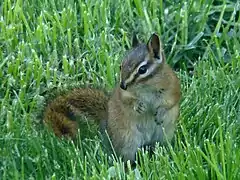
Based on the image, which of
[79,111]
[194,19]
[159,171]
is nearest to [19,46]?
[79,111]

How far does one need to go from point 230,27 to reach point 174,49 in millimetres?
458

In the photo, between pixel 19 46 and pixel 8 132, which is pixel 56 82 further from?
pixel 8 132

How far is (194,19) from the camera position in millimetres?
5215

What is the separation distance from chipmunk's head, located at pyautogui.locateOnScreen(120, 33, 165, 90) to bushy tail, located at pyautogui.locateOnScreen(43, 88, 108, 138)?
0.44m

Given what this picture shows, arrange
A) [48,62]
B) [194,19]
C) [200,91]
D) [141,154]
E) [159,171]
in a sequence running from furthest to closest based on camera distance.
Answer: [194,19]
[48,62]
[200,91]
[141,154]
[159,171]

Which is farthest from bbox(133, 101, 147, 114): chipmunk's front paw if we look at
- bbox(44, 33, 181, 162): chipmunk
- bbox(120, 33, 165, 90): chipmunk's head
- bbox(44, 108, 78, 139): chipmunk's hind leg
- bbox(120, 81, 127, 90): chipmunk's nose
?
bbox(44, 108, 78, 139): chipmunk's hind leg

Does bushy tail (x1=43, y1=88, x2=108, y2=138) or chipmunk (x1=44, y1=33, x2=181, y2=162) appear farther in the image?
bushy tail (x1=43, y1=88, x2=108, y2=138)

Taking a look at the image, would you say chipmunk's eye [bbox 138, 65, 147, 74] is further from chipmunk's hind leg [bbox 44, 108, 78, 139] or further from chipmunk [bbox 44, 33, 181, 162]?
chipmunk's hind leg [bbox 44, 108, 78, 139]

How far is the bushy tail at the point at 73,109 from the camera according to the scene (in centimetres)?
421

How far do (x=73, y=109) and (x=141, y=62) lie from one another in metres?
0.57

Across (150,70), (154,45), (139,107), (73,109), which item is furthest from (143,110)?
(73,109)

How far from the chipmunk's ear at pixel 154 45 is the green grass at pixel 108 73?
15.1 inches

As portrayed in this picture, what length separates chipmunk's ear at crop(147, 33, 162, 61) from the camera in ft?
13.1

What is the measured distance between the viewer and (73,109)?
169 inches
